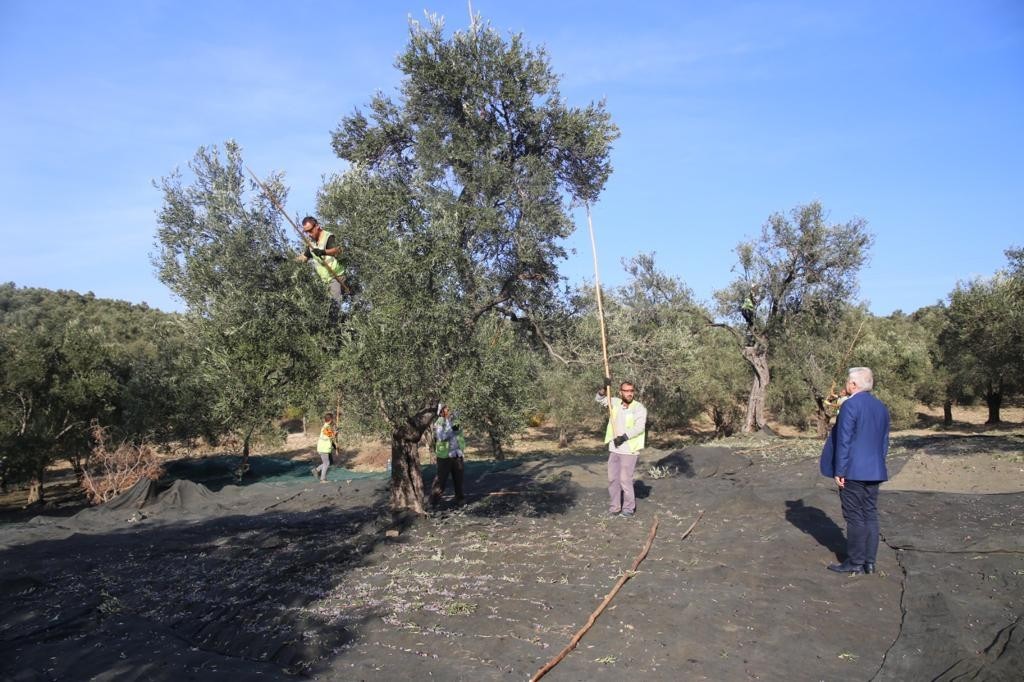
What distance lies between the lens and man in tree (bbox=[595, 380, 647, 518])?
1088 centimetres

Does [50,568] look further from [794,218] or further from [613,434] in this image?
[794,218]

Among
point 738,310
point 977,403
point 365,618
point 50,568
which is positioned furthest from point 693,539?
point 977,403

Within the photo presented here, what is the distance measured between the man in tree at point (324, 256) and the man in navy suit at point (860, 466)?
21.4ft

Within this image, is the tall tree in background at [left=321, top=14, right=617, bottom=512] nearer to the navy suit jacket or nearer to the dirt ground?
the dirt ground

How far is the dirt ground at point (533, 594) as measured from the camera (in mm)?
5551

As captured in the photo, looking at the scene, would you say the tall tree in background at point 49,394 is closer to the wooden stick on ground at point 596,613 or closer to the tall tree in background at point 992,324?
the wooden stick on ground at point 596,613

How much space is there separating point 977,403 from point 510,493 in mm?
39417

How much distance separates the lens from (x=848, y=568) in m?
7.39

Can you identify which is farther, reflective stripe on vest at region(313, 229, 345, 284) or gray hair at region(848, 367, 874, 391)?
reflective stripe on vest at region(313, 229, 345, 284)

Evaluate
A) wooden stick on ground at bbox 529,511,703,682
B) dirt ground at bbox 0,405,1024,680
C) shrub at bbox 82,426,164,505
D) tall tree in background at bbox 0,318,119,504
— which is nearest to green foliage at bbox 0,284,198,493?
tall tree in background at bbox 0,318,119,504

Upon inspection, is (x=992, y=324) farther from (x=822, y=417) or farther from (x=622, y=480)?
(x=622, y=480)

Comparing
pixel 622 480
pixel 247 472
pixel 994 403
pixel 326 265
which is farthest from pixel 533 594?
pixel 994 403

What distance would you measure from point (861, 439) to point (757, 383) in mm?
20670

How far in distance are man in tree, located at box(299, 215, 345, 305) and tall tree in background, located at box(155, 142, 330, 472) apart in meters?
0.30
